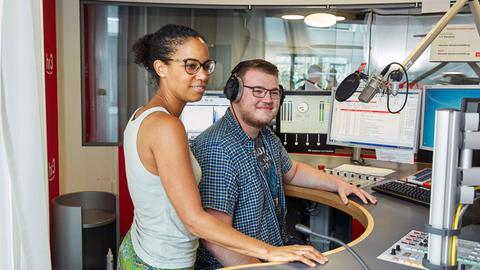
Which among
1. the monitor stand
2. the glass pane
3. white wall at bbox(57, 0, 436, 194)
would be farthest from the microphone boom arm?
the glass pane

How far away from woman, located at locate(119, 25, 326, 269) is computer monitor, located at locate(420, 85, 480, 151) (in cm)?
137

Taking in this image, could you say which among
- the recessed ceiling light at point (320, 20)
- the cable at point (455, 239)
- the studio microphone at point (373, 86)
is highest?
the recessed ceiling light at point (320, 20)

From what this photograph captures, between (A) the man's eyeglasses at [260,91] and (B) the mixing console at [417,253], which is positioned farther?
(A) the man's eyeglasses at [260,91]

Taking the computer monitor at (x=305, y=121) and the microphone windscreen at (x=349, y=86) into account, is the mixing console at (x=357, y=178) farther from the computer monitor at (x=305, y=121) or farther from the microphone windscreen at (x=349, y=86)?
the microphone windscreen at (x=349, y=86)

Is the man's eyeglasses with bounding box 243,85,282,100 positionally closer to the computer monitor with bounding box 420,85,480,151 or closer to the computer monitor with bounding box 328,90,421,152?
the computer monitor with bounding box 328,90,421,152

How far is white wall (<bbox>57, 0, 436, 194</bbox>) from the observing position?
3.53m

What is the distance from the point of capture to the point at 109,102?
3838mm

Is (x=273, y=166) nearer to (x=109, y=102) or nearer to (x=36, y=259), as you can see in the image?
(x=36, y=259)

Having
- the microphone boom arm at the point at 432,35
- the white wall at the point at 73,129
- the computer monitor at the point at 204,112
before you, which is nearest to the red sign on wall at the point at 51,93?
the white wall at the point at 73,129

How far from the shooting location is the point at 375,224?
153cm

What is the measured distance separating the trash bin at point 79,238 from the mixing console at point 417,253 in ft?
5.83

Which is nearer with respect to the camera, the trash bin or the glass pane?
the trash bin

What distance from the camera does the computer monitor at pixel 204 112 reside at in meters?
2.87

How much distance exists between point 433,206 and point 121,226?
262 centimetres
